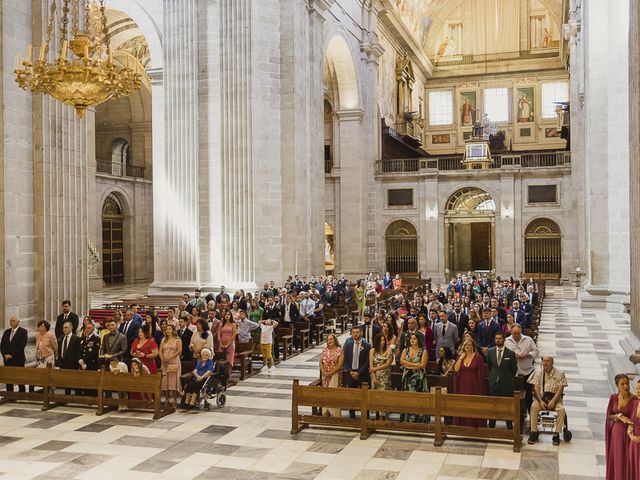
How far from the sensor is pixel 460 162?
36938 mm

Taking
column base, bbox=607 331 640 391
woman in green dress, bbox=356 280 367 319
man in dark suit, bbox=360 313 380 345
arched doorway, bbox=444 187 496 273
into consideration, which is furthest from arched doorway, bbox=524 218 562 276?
man in dark suit, bbox=360 313 380 345

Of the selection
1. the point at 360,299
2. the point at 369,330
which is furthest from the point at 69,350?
the point at 360,299

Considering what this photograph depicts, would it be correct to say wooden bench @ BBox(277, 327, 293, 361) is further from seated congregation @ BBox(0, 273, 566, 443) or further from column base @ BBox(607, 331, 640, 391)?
column base @ BBox(607, 331, 640, 391)

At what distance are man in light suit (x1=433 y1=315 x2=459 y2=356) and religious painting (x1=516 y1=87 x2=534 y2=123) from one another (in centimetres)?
3931

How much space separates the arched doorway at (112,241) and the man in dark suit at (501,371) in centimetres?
2826

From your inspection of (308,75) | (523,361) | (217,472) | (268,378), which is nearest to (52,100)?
(268,378)

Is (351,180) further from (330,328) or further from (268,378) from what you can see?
(268,378)

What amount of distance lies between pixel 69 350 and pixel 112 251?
83.4 feet

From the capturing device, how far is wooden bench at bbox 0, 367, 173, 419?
9602 millimetres

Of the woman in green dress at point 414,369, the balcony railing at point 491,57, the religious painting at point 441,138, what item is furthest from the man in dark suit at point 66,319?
the balcony railing at point 491,57

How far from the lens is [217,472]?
7.41 metres

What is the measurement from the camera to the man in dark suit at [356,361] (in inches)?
373

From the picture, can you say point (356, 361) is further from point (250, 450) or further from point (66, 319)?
point (66, 319)

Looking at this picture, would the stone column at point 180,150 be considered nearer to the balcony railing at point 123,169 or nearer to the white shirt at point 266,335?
the white shirt at point 266,335
